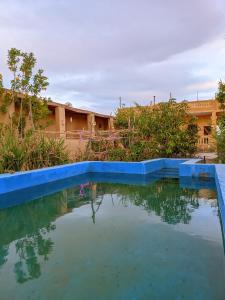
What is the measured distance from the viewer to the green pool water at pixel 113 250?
2.80m

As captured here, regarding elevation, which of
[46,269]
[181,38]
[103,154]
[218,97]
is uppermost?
[181,38]

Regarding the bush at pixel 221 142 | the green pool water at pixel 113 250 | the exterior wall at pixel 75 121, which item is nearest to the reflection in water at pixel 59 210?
the green pool water at pixel 113 250

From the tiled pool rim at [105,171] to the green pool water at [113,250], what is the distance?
1.08 metres

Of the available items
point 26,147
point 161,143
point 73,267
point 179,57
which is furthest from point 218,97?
point 73,267

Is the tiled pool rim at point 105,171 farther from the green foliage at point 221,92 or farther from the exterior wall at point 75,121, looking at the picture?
the exterior wall at point 75,121

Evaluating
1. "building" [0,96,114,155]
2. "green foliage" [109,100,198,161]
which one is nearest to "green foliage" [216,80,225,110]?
"green foliage" [109,100,198,161]

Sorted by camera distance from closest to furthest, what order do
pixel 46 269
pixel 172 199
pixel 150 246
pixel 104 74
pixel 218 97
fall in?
pixel 46 269, pixel 150 246, pixel 172 199, pixel 218 97, pixel 104 74

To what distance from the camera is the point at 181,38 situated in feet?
38.9

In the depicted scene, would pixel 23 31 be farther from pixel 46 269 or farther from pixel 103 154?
pixel 46 269

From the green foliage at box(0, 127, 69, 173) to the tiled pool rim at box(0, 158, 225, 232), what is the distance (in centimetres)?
69

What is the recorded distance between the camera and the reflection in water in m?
3.71

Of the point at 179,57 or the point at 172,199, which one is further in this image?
the point at 179,57

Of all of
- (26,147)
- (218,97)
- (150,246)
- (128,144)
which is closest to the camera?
(150,246)

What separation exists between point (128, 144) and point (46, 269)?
32.1ft
